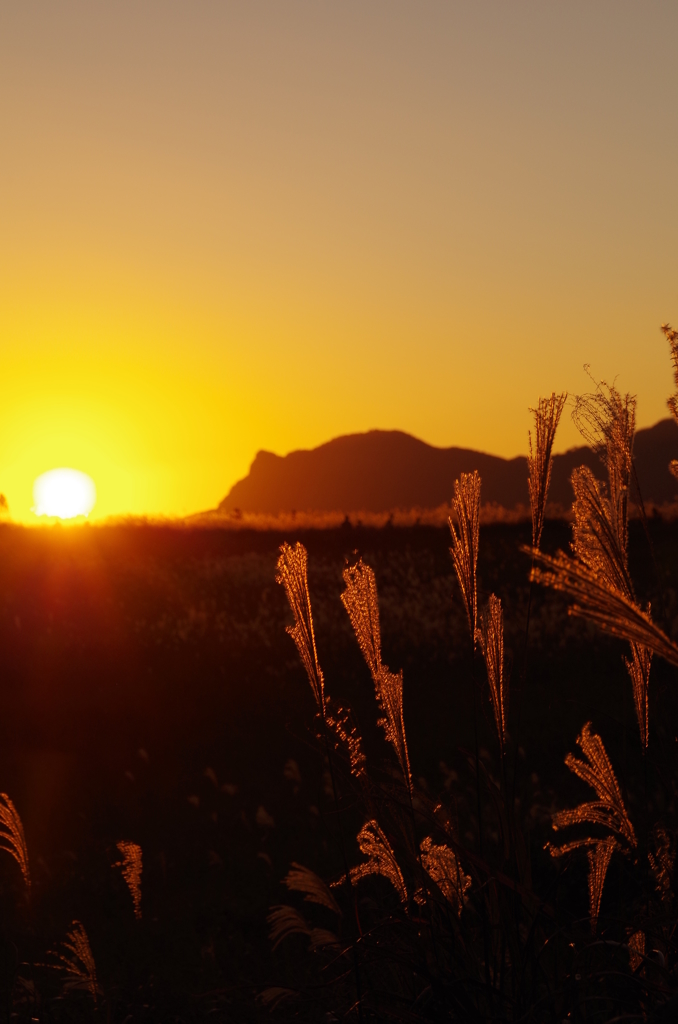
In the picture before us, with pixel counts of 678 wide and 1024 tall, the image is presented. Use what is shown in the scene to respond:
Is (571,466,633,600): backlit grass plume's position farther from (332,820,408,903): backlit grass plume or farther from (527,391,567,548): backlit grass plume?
(332,820,408,903): backlit grass plume

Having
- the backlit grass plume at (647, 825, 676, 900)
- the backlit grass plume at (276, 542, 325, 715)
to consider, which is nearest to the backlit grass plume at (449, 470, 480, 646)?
the backlit grass plume at (276, 542, 325, 715)

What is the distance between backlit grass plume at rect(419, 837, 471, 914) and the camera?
217cm

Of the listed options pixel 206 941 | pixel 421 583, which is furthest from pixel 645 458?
pixel 206 941

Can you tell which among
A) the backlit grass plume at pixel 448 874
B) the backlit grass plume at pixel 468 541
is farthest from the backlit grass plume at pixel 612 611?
the backlit grass plume at pixel 448 874

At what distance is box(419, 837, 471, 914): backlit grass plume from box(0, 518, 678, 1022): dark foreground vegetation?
0.04 m

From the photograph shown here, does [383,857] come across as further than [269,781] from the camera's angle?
No

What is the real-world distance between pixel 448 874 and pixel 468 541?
0.82 m

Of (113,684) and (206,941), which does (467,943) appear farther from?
(113,684)

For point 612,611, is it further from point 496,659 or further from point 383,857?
point 383,857

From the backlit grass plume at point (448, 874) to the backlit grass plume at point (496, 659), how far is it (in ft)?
0.99

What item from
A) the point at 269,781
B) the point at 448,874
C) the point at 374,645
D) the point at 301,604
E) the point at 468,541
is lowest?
the point at 269,781

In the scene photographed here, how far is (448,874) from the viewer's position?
2195 mm

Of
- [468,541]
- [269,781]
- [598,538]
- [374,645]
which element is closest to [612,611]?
[598,538]

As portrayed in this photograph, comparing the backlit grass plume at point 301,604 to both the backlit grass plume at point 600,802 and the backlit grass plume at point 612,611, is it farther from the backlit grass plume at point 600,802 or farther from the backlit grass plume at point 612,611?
the backlit grass plume at point 612,611
